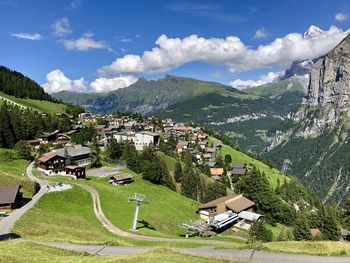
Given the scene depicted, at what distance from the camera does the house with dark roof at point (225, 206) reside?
105 m

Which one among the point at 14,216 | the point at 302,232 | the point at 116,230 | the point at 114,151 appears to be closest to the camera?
the point at 14,216

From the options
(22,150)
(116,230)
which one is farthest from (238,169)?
(116,230)

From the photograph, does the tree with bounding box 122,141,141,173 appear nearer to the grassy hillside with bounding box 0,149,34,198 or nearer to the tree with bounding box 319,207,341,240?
the grassy hillside with bounding box 0,149,34,198

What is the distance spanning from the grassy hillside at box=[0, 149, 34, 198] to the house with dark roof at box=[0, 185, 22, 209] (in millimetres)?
7269

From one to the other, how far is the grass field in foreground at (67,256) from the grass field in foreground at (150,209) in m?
32.7

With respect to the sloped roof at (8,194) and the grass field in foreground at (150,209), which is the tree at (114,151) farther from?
the sloped roof at (8,194)

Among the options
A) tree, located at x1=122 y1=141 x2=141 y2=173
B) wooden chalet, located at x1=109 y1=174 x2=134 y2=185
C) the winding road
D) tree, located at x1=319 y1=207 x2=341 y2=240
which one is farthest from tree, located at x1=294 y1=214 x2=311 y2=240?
tree, located at x1=122 y1=141 x2=141 y2=173

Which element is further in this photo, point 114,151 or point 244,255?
point 114,151

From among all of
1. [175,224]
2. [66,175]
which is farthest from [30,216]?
[66,175]

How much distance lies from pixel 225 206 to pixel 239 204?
5928 mm

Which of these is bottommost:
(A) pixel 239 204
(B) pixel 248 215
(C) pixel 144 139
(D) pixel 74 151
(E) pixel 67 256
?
(B) pixel 248 215

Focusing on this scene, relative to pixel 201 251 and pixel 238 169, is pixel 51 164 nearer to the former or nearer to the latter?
pixel 201 251

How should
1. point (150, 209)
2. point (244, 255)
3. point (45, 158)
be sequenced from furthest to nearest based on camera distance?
1. point (45, 158)
2. point (150, 209)
3. point (244, 255)

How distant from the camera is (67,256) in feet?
115
